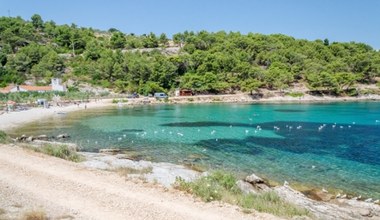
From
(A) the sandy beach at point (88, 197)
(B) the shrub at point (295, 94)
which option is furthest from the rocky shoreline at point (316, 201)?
(B) the shrub at point (295, 94)

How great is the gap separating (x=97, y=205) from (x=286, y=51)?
128826mm

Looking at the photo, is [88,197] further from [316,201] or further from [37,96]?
[37,96]

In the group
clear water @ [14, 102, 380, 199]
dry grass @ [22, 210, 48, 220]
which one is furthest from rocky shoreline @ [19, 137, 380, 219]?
dry grass @ [22, 210, 48, 220]

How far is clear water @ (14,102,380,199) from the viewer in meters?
23.3

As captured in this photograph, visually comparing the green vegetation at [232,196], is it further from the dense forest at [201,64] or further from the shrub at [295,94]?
the shrub at [295,94]

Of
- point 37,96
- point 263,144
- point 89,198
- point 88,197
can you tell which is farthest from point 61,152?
point 37,96

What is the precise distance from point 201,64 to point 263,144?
8274cm

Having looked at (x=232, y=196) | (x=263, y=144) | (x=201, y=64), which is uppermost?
(x=201, y=64)

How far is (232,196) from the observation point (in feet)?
38.9

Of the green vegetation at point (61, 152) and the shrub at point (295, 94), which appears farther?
the shrub at point (295, 94)

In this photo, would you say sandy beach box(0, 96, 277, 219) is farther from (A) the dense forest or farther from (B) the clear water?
(A) the dense forest

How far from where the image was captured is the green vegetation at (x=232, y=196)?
1094 cm

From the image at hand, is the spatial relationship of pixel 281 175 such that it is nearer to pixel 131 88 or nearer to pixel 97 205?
pixel 97 205

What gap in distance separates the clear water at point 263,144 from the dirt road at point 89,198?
11565 millimetres
